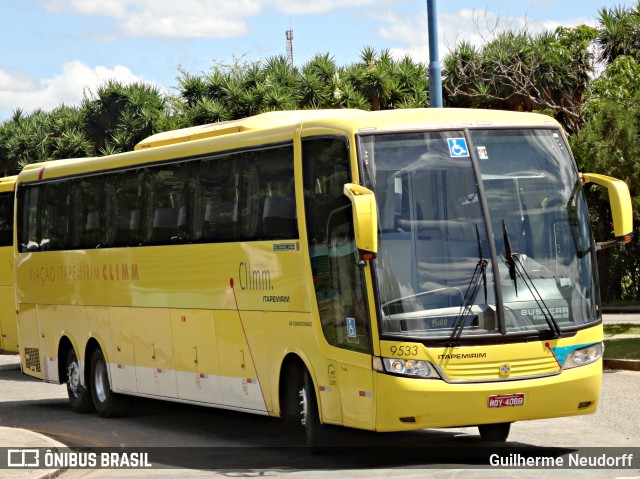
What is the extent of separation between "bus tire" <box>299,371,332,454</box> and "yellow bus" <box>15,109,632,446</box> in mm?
16

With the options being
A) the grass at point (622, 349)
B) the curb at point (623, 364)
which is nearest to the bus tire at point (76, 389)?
the curb at point (623, 364)

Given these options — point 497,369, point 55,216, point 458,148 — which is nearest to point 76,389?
point 55,216

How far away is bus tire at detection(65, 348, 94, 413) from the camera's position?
744 inches

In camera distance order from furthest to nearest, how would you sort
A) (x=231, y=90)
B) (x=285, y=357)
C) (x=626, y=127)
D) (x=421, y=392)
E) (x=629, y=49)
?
(x=231, y=90), (x=629, y=49), (x=626, y=127), (x=285, y=357), (x=421, y=392)

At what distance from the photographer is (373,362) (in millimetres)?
11547

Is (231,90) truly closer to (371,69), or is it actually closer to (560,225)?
(371,69)

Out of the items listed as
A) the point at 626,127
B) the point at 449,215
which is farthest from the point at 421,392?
the point at 626,127

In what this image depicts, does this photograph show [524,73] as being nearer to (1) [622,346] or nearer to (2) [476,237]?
(1) [622,346]

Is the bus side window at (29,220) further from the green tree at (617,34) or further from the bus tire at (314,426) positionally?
the green tree at (617,34)

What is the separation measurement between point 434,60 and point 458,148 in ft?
27.7

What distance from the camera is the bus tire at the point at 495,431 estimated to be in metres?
13.2

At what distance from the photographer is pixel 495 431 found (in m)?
13.2

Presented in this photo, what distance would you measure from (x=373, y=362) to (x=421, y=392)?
1.83 ft

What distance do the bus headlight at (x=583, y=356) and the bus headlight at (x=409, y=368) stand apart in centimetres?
134
